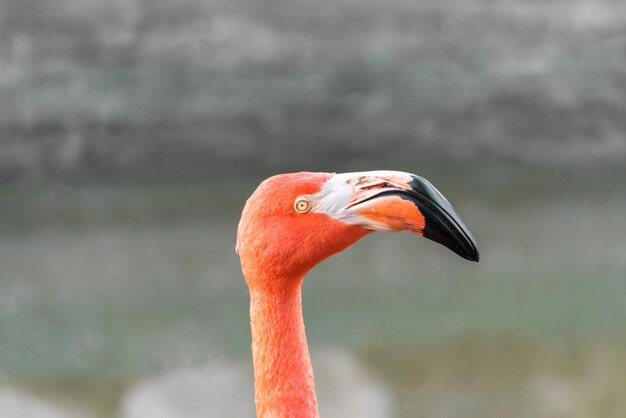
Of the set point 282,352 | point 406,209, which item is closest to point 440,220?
point 406,209

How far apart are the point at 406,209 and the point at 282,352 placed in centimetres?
27

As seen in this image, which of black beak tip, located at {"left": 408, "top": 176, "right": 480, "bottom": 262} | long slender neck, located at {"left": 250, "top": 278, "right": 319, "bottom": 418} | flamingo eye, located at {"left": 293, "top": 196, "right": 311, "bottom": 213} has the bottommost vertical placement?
long slender neck, located at {"left": 250, "top": 278, "right": 319, "bottom": 418}

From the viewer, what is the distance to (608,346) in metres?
3.16

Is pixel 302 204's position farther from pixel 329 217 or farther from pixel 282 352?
pixel 282 352

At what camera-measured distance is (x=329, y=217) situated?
39.6 inches

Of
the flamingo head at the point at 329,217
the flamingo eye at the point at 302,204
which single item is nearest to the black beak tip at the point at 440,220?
the flamingo head at the point at 329,217

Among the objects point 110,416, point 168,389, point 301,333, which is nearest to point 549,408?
point 168,389

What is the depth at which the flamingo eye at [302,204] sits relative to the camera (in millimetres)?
1014

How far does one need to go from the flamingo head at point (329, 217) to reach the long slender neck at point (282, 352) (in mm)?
36

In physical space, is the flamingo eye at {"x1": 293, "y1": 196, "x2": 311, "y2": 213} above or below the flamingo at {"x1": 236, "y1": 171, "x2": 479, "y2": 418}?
above

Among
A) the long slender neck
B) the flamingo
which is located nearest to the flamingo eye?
the flamingo

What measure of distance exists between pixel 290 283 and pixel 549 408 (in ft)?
7.21

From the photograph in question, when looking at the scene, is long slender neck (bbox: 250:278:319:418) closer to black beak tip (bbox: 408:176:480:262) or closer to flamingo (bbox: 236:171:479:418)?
flamingo (bbox: 236:171:479:418)

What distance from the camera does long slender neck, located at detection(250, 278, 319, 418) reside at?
1.07 meters
